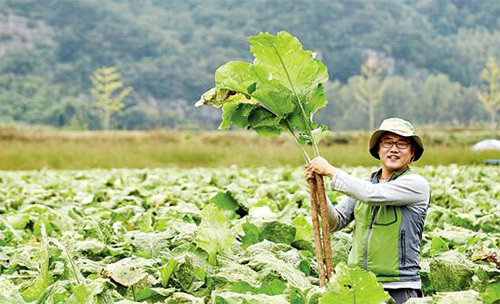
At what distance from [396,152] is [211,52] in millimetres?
109390

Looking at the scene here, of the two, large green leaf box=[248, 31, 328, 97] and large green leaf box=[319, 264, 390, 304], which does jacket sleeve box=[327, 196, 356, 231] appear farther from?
large green leaf box=[319, 264, 390, 304]

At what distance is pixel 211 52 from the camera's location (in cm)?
11044

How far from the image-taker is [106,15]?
11525 cm

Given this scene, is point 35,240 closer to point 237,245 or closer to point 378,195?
point 237,245

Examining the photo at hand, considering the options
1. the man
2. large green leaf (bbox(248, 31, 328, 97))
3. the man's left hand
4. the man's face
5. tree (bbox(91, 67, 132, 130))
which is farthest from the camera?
tree (bbox(91, 67, 132, 130))

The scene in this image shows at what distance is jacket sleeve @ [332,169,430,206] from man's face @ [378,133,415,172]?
0.06 m

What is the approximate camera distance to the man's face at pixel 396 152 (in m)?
2.48

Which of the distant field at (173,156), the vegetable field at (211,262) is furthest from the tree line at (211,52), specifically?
the vegetable field at (211,262)

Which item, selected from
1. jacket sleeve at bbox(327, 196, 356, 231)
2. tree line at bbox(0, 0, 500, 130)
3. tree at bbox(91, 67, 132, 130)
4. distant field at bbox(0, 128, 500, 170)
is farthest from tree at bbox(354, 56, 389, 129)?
jacket sleeve at bbox(327, 196, 356, 231)

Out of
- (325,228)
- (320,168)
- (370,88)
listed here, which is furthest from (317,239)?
(370,88)

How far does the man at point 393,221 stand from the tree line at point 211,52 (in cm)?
7869

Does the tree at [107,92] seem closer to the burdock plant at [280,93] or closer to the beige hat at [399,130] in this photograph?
the beige hat at [399,130]

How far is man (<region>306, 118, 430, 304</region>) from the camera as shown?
2334 mm

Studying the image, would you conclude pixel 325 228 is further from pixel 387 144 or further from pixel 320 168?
pixel 387 144
